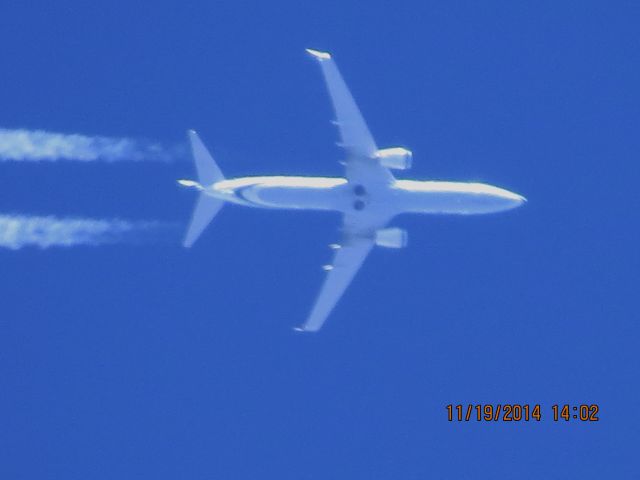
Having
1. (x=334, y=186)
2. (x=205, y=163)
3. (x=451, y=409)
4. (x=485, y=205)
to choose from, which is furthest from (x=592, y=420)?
(x=205, y=163)

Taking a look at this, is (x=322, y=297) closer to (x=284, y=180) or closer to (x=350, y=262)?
(x=350, y=262)

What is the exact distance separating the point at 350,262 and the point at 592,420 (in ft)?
37.8

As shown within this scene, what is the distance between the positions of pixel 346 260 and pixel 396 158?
20.3ft

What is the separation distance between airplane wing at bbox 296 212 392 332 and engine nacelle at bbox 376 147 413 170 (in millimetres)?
2592

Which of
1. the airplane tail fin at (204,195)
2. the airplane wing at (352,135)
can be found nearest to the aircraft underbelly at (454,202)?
the airplane wing at (352,135)

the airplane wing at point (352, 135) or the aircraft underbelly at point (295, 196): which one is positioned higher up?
the airplane wing at point (352, 135)

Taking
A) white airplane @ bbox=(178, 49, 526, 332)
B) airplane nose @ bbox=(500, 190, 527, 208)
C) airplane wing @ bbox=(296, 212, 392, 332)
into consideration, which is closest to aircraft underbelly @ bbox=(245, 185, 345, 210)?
white airplane @ bbox=(178, 49, 526, 332)

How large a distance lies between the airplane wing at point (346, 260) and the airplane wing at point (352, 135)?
63.9 inches

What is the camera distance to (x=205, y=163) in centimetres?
5225

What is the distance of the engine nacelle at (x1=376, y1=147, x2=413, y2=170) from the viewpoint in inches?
1956

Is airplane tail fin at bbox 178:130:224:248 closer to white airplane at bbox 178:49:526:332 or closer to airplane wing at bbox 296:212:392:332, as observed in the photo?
white airplane at bbox 178:49:526:332

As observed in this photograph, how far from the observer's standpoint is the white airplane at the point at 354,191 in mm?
→ 50125

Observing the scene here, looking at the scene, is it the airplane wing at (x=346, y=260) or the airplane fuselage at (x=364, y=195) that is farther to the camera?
the airplane wing at (x=346, y=260)

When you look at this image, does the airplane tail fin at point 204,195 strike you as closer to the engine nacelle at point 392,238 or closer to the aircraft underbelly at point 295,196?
the aircraft underbelly at point 295,196
